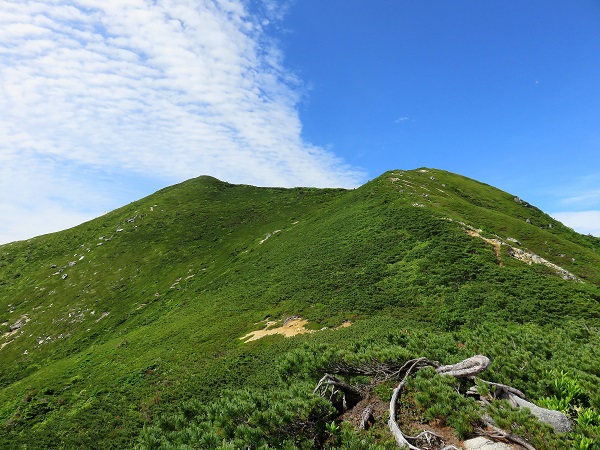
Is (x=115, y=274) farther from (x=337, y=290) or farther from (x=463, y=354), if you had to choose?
(x=463, y=354)

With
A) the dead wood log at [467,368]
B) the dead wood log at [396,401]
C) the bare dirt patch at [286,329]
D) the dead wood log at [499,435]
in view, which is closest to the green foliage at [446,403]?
the dead wood log at [499,435]

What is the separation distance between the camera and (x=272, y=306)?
39.5 m

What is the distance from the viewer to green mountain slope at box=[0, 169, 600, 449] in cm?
1457

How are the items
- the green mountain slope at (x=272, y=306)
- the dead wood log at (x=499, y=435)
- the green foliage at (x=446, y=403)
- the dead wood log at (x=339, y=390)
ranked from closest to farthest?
the dead wood log at (x=499, y=435) → the green foliage at (x=446, y=403) → the dead wood log at (x=339, y=390) → the green mountain slope at (x=272, y=306)

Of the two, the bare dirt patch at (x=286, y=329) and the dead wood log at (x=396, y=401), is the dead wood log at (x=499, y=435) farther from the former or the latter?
the bare dirt patch at (x=286, y=329)

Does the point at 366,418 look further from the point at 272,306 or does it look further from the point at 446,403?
the point at 272,306

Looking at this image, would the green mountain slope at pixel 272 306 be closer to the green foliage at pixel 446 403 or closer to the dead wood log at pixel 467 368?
the dead wood log at pixel 467 368

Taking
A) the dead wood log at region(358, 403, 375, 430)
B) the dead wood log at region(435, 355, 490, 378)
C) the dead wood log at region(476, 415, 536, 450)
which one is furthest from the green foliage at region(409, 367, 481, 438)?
the dead wood log at region(358, 403, 375, 430)

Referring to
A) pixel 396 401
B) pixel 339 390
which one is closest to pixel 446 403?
pixel 396 401

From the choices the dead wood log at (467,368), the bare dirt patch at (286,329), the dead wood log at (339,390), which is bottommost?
the bare dirt patch at (286,329)

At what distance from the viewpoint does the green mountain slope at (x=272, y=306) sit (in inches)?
574

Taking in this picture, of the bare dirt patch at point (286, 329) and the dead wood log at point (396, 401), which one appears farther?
the bare dirt patch at point (286, 329)

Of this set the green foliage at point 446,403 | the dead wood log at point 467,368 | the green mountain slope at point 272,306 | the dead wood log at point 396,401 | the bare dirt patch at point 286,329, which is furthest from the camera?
the bare dirt patch at point 286,329

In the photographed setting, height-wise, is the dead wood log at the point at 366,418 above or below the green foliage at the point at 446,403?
below
